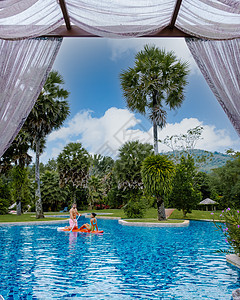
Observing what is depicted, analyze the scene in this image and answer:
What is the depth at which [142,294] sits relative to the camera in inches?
173

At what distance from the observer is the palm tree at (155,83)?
52.7 ft

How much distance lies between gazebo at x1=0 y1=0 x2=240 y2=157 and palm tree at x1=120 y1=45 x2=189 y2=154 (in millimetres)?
12179

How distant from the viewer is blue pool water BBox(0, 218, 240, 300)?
4.50 meters

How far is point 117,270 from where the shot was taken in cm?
598

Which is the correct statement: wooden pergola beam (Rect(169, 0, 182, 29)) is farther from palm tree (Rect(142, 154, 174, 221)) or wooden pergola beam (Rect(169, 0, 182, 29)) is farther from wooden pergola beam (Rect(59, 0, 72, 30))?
palm tree (Rect(142, 154, 174, 221))

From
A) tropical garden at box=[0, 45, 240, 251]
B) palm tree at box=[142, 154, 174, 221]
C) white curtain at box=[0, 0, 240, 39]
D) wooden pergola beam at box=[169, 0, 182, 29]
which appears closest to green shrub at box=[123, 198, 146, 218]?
tropical garden at box=[0, 45, 240, 251]

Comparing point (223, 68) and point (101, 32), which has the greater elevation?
point (101, 32)

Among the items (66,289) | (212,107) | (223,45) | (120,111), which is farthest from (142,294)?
(212,107)

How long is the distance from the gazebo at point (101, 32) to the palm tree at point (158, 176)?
11.1 metres

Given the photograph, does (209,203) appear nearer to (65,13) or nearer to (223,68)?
(223,68)

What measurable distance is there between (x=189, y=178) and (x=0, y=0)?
50.1ft

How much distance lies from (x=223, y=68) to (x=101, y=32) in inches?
63.4

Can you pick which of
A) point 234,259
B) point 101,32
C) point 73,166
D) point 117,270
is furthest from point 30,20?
point 73,166

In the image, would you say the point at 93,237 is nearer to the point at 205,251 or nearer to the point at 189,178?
the point at 205,251
